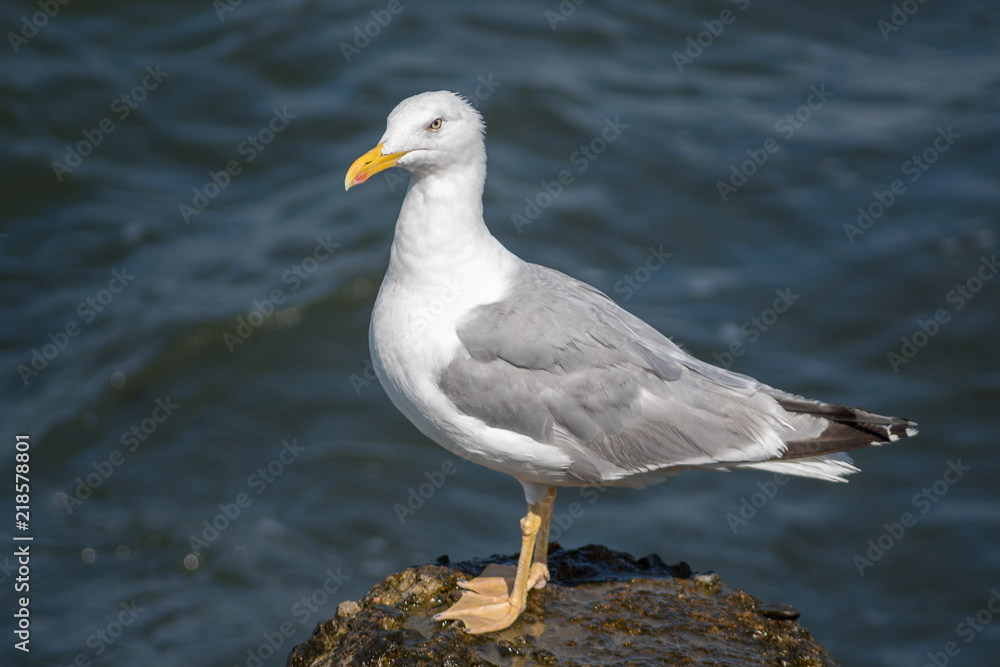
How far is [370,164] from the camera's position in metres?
5.62

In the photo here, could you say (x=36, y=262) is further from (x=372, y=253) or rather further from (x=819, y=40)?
(x=819, y=40)

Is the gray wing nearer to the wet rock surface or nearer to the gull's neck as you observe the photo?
the gull's neck

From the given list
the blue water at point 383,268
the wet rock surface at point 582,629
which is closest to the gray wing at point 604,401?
the wet rock surface at point 582,629

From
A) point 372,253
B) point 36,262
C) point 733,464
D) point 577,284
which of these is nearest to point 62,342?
point 36,262

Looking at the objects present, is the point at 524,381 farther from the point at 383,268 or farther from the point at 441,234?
the point at 383,268

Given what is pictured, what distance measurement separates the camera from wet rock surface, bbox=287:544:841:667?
512 centimetres

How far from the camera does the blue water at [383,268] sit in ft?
31.2

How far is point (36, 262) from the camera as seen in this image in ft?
40.7

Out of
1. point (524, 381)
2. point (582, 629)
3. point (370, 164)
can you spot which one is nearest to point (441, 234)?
point (370, 164)

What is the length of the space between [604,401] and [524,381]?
18.4 inches

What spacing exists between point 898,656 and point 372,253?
725 cm

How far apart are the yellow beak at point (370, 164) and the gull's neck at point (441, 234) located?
283 mm

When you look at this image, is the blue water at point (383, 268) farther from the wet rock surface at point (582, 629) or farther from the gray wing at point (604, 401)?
the gray wing at point (604, 401)

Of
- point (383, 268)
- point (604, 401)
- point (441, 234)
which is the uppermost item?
point (441, 234)
